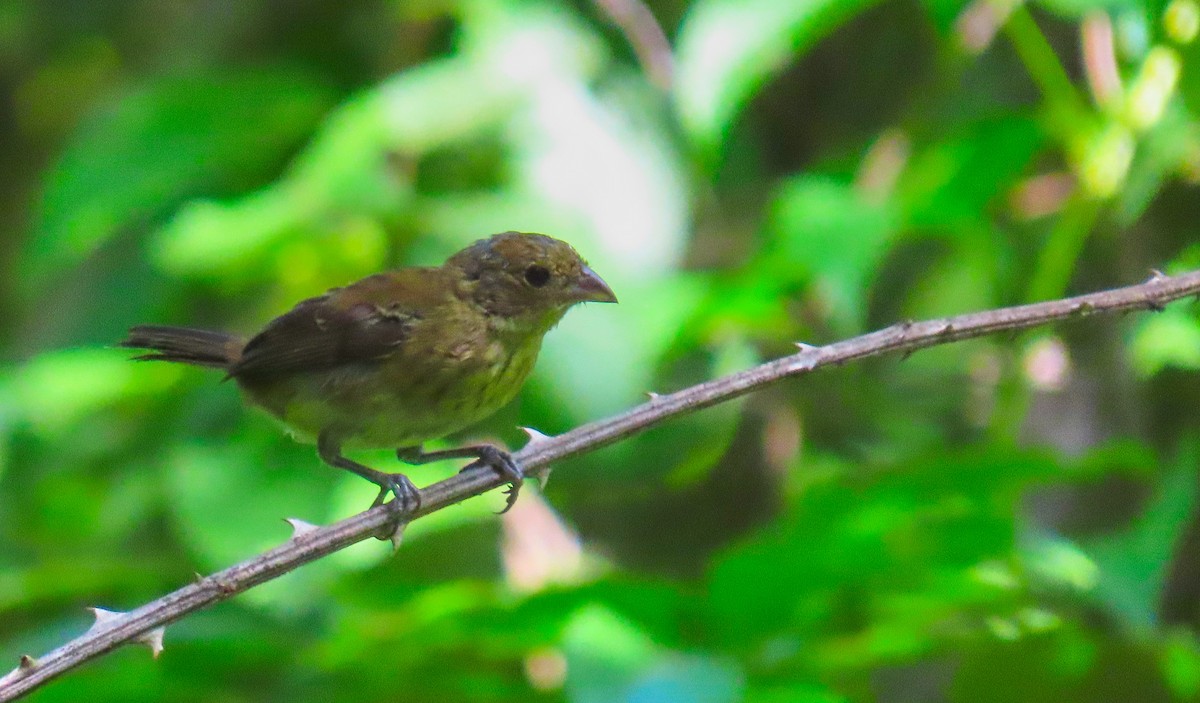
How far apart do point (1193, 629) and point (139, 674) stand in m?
2.90

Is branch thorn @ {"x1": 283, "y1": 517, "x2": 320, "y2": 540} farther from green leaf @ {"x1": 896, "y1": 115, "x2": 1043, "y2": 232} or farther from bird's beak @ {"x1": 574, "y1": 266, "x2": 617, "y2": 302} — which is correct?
green leaf @ {"x1": 896, "y1": 115, "x2": 1043, "y2": 232}

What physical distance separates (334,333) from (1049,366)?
231 centimetres

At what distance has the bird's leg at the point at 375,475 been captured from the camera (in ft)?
9.76

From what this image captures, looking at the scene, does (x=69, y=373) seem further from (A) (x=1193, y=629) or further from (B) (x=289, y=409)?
(A) (x=1193, y=629)

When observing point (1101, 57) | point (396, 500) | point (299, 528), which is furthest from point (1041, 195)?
point (299, 528)

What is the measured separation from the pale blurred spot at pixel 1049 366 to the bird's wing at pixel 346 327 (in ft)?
6.36

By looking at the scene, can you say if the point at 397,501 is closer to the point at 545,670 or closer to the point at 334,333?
the point at 334,333

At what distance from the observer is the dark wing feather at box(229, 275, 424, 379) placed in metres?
3.44

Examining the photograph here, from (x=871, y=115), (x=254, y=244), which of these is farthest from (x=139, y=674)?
(x=871, y=115)

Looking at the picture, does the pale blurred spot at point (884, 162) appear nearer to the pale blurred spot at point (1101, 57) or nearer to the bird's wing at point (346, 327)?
the pale blurred spot at point (1101, 57)

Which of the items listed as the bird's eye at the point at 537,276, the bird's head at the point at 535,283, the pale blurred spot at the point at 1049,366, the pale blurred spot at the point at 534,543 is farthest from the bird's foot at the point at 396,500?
the pale blurred spot at the point at 1049,366

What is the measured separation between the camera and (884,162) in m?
4.37

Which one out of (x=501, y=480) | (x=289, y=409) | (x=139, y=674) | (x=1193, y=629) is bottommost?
(x=139, y=674)

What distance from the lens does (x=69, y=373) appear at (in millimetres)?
4426
